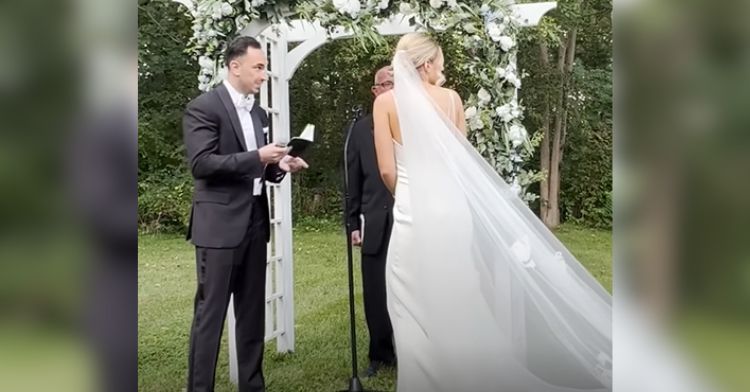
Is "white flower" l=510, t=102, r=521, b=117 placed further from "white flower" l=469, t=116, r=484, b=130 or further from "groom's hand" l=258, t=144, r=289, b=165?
"groom's hand" l=258, t=144, r=289, b=165

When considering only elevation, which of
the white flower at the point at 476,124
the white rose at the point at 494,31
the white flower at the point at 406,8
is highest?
the white flower at the point at 406,8

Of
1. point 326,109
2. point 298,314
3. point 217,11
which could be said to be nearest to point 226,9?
point 217,11

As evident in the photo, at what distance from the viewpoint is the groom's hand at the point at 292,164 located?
264 cm

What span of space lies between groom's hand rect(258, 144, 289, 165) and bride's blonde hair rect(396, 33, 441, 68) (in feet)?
1.84

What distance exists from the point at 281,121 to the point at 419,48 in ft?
1.97

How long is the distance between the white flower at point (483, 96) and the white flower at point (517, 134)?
136 mm

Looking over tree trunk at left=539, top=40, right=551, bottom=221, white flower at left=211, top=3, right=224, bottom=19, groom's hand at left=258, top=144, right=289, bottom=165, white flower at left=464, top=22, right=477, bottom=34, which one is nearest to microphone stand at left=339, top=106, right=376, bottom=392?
groom's hand at left=258, top=144, right=289, bottom=165

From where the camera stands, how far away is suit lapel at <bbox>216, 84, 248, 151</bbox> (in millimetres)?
2572

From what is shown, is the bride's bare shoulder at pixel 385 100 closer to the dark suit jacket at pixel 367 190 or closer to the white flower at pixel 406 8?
the dark suit jacket at pixel 367 190

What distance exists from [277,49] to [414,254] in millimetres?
956

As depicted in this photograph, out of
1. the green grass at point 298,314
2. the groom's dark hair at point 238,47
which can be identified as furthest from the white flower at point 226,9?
the green grass at point 298,314

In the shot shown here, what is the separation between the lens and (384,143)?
266 centimetres

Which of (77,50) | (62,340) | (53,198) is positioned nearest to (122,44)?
(77,50)

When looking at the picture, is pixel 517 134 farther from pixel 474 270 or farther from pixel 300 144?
pixel 300 144
